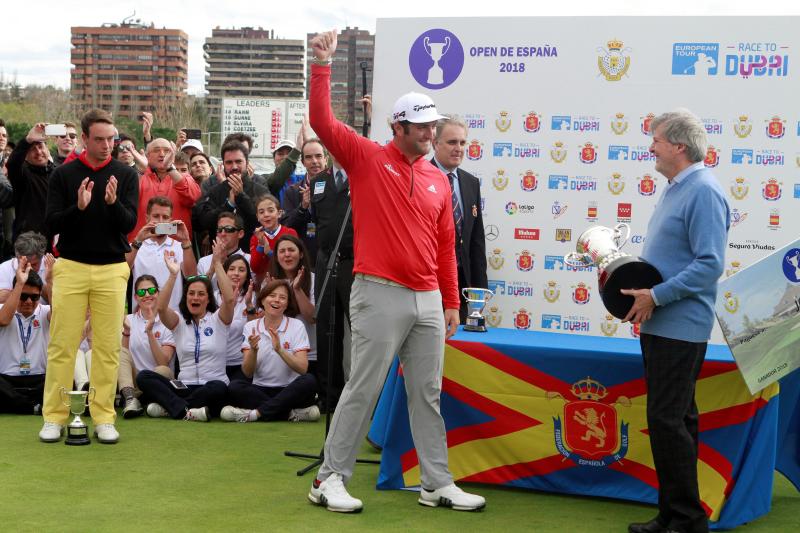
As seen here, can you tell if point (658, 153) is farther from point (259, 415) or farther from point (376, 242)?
point (259, 415)

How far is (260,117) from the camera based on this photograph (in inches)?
1832

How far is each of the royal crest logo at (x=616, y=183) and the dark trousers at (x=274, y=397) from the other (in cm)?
230

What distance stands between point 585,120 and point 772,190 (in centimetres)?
122

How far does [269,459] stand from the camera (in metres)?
5.45

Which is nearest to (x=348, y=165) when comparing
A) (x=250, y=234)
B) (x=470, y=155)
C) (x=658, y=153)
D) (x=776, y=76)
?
(x=658, y=153)

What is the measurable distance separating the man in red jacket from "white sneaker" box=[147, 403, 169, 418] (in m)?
2.44

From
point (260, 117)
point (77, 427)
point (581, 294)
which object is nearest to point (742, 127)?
point (581, 294)

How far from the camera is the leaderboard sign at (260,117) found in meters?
45.7

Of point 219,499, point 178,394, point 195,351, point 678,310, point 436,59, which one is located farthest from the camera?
point 195,351

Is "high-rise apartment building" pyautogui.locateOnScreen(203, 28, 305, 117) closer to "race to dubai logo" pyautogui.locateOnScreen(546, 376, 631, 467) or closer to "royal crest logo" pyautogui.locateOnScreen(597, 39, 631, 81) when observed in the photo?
"royal crest logo" pyautogui.locateOnScreen(597, 39, 631, 81)

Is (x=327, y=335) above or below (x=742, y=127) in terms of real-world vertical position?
below

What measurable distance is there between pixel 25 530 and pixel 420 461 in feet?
5.47

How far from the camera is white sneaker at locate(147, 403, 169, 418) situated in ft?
21.6

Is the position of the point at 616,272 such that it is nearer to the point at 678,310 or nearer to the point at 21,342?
the point at 678,310
